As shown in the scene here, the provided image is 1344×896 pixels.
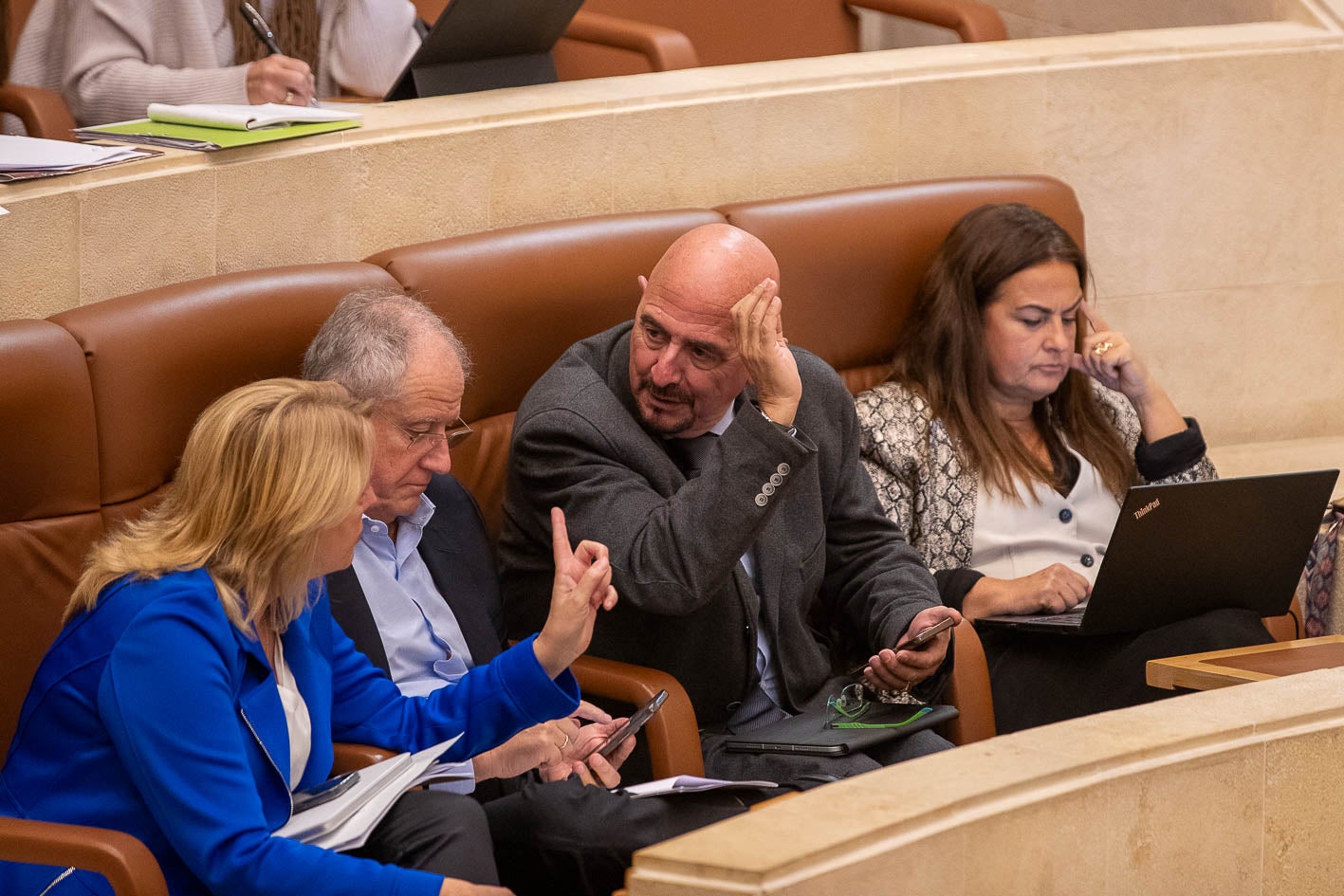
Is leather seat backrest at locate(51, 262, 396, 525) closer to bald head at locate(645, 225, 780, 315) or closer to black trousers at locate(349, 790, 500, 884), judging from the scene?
bald head at locate(645, 225, 780, 315)

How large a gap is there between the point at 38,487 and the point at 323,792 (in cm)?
64

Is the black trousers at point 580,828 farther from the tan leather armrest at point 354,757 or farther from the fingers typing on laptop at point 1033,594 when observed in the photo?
the fingers typing on laptop at point 1033,594

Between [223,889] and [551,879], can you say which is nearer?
[223,889]

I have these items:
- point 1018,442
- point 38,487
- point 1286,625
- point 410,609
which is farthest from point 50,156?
point 1286,625

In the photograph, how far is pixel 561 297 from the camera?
9.98 feet

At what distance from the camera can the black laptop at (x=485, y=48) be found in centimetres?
340

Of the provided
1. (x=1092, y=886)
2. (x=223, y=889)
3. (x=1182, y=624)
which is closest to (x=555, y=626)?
(x=223, y=889)

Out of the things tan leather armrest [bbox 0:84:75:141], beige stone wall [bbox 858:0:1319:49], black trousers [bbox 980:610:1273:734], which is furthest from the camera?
beige stone wall [bbox 858:0:1319:49]

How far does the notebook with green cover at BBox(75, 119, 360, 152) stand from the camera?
297cm

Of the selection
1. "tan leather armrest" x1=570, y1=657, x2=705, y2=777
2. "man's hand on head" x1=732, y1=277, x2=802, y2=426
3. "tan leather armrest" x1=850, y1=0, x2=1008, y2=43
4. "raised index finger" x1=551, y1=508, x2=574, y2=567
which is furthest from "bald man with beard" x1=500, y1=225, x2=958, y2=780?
"tan leather armrest" x1=850, y1=0, x2=1008, y2=43

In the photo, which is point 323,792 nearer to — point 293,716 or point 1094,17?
point 293,716

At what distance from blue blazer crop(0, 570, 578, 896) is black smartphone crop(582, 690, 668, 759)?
0.47 meters

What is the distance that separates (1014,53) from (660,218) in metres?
1.24

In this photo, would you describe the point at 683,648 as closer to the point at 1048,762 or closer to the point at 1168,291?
the point at 1048,762
